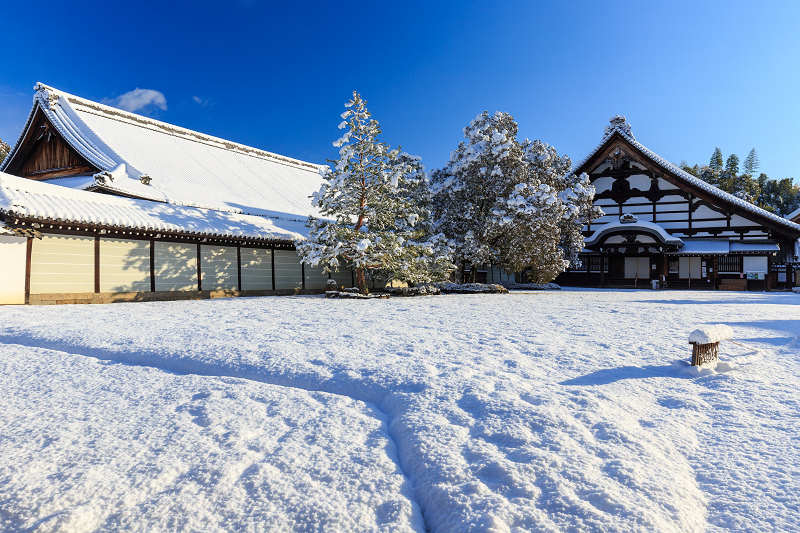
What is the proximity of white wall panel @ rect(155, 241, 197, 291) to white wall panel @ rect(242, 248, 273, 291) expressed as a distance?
1669mm

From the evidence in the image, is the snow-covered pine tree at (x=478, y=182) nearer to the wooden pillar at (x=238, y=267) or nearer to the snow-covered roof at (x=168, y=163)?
the snow-covered roof at (x=168, y=163)

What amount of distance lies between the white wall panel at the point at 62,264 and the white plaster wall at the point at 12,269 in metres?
0.22

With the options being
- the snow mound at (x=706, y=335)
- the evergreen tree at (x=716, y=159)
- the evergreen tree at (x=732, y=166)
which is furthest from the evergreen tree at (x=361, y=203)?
the evergreen tree at (x=716, y=159)

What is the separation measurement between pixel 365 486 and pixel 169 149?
19.2 metres

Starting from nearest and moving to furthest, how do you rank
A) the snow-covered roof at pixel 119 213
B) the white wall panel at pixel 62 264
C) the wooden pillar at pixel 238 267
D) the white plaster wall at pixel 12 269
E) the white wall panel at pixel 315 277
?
the white plaster wall at pixel 12 269 < the snow-covered roof at pixel 119 213 < the white wall panel at pixel 62 264 < the wooden pillar at pixel 238 267 < the white wall panel at pixel 315 277

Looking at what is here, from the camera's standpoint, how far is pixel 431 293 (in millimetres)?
16062

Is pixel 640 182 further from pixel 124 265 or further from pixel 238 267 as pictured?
pixel 124 265

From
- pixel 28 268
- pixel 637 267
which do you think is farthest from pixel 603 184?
pixel 28 268

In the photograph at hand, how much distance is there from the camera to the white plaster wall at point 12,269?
10.0 metres

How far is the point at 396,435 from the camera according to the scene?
10.7ft

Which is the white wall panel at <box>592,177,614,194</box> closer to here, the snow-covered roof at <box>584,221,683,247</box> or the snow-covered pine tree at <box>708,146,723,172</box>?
the snow-covered roof at <box>584,221,683,247</box>

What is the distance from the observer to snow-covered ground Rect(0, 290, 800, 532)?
93.0 inches

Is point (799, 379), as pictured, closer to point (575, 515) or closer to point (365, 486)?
point (575, 515)

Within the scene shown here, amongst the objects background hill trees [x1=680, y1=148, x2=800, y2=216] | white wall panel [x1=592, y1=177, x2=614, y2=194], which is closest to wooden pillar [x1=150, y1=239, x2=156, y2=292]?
white wall panel [x1=592, y1=177, x2=614, y2=194]
